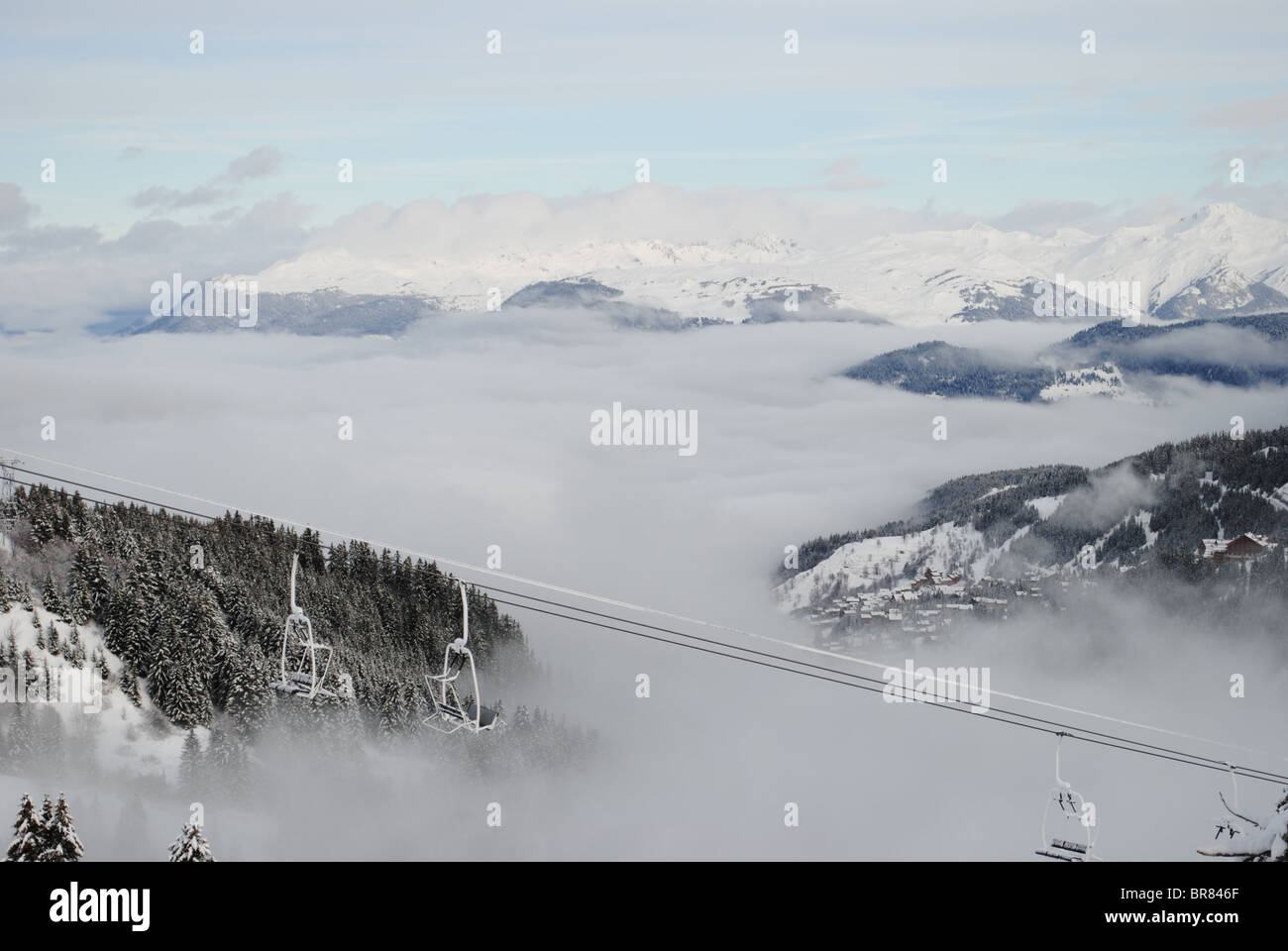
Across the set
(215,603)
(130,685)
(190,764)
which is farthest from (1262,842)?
(215,603)

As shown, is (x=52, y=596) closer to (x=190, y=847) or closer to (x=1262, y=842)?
(x=190, y=847)

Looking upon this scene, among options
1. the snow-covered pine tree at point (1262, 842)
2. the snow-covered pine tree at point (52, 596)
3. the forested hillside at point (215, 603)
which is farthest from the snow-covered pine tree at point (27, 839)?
the snow-covered pine tree at point (52, 596)

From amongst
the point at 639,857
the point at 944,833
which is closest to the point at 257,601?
the point at 639,857

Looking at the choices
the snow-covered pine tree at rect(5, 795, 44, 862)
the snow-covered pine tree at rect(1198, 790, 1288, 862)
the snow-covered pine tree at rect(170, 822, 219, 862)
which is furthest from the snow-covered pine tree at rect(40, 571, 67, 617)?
the snow-covered pine tree at rect(1198, 790, 1288, 862)

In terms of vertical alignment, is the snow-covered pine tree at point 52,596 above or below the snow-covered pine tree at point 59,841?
above

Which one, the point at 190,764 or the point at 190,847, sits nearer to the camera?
the point at 190,847

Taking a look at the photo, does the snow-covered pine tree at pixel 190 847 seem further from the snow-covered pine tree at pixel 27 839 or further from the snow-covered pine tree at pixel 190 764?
the snow-covered pine tree at pixel 190 764

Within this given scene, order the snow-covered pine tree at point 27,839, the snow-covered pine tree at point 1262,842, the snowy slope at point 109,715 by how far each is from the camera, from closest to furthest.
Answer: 1. the snow-covered pine tree at point 1262,842
2. the snow-covered pine tree at point 27,839
3. the snowy slope at point 109,715
